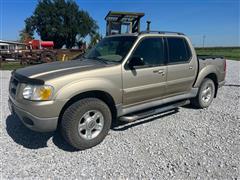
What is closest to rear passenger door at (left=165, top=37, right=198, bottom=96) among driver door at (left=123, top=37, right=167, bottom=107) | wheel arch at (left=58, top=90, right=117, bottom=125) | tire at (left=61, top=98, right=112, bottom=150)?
driver door at (left=123, top=37, right=167, bottom=107)

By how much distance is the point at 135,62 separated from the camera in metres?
3.56

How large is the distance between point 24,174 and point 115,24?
10822 millimetres

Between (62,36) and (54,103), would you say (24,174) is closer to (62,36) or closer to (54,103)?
(54,103)

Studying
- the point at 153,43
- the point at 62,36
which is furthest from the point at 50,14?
the point at 153,43

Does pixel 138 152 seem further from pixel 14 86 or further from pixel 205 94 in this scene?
pixel 205 94

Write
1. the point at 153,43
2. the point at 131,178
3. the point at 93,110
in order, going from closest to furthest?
the point at 131,178, the point at 93,110, the point at 153,43

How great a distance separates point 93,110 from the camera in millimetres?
3287

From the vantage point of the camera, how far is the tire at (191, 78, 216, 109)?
16.9ft

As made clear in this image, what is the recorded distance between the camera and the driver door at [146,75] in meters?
3.61

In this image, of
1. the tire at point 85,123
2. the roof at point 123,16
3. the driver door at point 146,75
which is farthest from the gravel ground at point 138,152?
the roof at point 123,16

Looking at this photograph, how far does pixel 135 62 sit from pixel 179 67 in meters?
1.31

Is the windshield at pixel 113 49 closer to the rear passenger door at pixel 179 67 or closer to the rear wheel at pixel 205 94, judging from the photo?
the rear passenger door at pixel 179 67

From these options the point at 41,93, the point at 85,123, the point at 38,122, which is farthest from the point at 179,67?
the point at 38,122

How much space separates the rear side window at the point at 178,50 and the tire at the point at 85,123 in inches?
74.7
